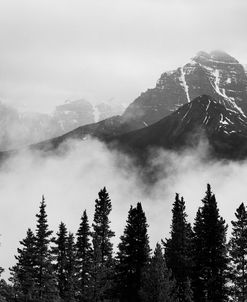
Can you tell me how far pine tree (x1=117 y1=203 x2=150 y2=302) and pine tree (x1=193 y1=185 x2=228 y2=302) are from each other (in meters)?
5.63

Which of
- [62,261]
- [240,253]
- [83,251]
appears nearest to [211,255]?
[240,253]

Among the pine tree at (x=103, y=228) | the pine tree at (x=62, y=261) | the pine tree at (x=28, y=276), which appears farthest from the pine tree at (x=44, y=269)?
the pine tree at (x=62, y=261)

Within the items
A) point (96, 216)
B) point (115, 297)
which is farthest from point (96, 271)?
point (96, 216)

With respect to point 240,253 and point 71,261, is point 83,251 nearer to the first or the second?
point 71,261

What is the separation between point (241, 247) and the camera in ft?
210

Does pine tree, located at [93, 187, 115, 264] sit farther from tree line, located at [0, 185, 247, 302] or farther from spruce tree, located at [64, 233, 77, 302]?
tree line, located at [0, 185, 247, 302]

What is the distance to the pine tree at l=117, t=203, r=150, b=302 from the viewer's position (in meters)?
62.3

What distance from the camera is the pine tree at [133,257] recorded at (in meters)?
62.3

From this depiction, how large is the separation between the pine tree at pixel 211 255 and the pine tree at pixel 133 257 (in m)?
5.63

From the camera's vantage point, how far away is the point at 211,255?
61.9 m

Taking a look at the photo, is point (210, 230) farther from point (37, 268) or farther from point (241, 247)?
point (37, 268)

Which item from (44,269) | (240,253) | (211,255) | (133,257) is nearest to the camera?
(211,255)

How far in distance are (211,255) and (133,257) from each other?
8.21 m

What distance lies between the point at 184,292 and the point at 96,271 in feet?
32.6
